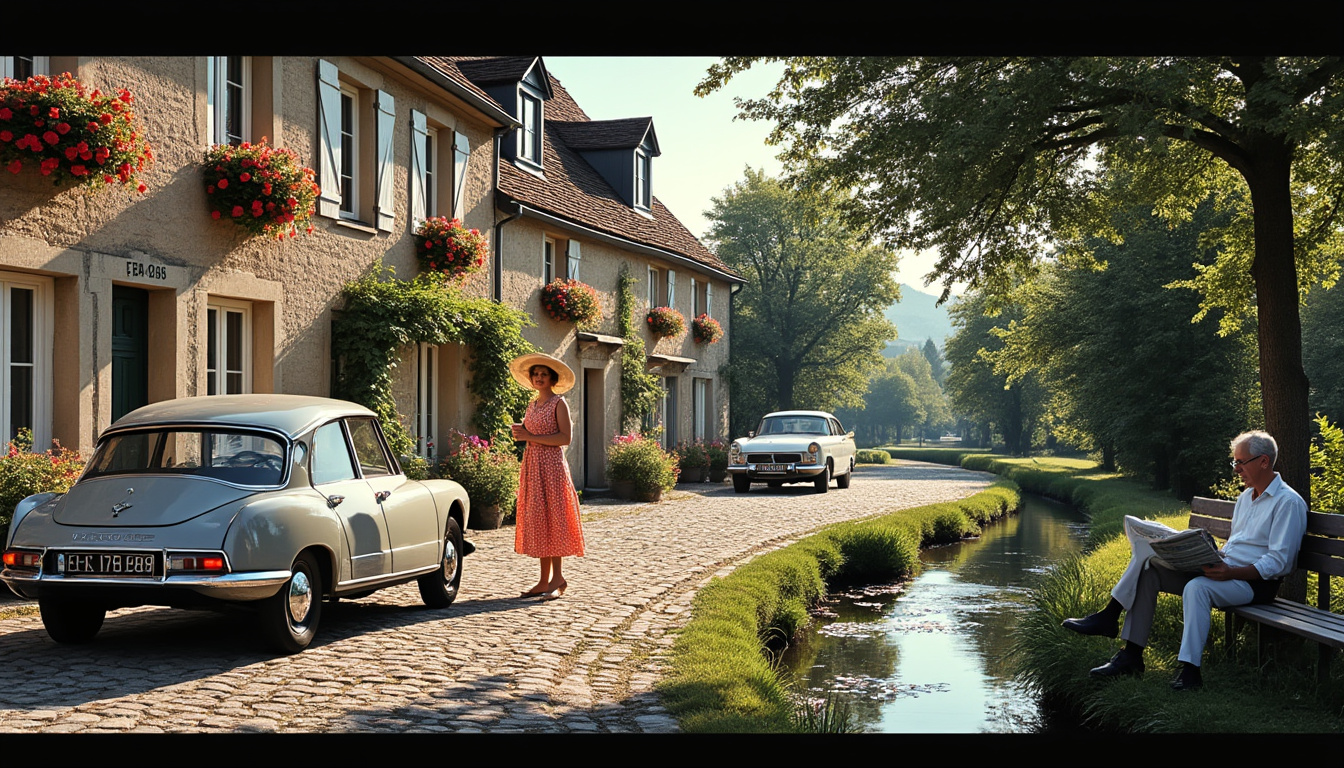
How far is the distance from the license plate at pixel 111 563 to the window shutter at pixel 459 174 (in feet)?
35.4

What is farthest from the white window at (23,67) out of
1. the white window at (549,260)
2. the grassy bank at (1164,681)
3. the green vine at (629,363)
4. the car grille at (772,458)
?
the car grille at (772,458)

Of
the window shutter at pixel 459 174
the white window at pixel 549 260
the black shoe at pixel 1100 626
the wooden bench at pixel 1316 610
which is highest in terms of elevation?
the window shutter at pixel 459 174

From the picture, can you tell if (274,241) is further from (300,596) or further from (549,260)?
(549,260)

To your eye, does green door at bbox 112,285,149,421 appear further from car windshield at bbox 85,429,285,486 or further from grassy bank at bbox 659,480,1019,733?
grassy bank at bbox 659,480,1019,733

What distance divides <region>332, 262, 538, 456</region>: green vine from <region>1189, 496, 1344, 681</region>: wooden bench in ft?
32.1

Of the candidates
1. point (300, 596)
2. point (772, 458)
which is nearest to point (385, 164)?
point (300, 596)

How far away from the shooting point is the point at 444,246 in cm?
1569

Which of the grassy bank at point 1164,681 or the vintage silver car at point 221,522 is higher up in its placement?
the vintage silver car at point 221,522

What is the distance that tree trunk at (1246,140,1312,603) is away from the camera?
8.49 metres

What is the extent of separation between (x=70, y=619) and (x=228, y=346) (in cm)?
565

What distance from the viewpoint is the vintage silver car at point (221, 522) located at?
20.9 ft

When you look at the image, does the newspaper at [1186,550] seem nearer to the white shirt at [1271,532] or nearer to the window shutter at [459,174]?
the white shirt at [1271,532]

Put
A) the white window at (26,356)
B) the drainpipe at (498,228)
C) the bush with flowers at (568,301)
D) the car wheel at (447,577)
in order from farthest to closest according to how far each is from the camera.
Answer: the bush with flowers at (568,301)
the drainpipe at (498,228)
the white window at (26,356)
the car wheel at (447,577)
